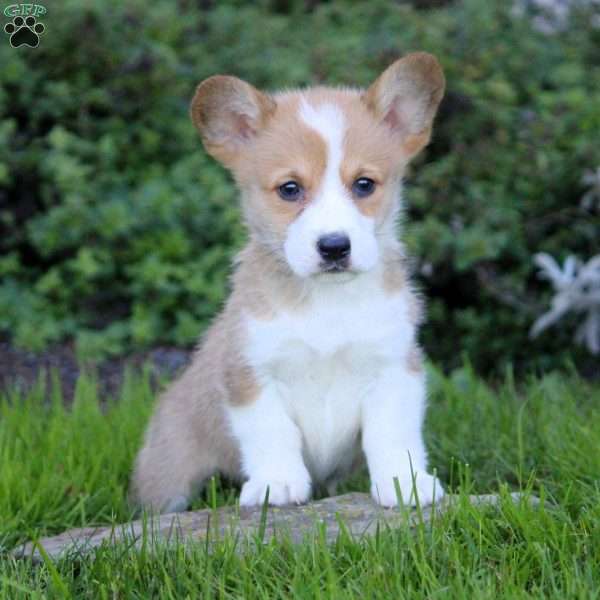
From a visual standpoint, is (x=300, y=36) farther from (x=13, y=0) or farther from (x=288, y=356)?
(x=288, y=356)

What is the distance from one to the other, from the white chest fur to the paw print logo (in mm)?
3356

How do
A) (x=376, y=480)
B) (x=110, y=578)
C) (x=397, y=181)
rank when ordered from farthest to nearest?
(x=397, y=181) < (x=376, y=480) < (x=110, y=578)

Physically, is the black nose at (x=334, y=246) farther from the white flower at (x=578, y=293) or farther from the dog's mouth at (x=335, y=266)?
the white flower at (x=578, y=293)

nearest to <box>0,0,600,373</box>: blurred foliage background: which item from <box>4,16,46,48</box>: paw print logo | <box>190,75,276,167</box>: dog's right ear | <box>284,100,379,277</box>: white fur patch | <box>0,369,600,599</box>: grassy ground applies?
<box>4,16,46,48</box>: paw print logo

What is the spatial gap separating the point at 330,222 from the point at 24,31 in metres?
3.79

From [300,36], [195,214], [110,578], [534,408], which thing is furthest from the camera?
[300,36]

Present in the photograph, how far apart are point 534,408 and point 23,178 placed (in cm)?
349

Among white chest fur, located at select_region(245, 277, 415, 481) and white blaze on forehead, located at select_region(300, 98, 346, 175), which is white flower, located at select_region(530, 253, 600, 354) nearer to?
white chest fur, located at select_region(245, 277, 415, 481)

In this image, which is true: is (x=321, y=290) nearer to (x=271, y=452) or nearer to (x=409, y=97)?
(x=271, y=452)

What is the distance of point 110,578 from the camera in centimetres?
314

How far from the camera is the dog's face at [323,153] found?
355 centimetres

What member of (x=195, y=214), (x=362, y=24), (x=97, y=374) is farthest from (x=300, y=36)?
(x=97, y=374)

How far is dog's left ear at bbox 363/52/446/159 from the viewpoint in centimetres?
394

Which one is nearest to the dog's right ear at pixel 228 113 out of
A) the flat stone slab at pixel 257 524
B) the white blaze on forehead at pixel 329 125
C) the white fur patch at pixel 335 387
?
the white blaze on forehead at pixel 329 125
